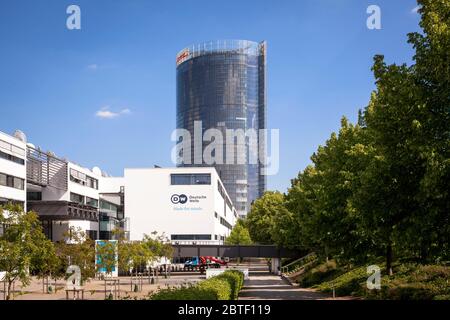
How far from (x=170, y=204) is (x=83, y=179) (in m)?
17.0

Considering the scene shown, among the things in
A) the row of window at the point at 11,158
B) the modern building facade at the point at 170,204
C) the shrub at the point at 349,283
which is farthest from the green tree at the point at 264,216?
the shrub at the point at 349,283

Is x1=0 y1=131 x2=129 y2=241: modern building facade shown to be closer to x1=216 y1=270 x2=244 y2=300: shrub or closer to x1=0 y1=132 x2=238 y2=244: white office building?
x1=0 y1=132 x2=238 y2=244: white office building

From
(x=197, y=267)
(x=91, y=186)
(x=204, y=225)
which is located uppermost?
(x=91, y=186)

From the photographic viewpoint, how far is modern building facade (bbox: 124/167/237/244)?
9650 cm

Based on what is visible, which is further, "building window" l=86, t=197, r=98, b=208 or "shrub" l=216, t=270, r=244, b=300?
"building window" l=86, t=197, r=98, b=208

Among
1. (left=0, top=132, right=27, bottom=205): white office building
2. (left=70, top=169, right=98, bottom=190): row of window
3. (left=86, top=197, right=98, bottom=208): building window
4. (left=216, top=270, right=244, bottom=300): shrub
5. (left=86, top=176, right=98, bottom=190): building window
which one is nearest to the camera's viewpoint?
(left=216, top=270, right=244, bottom=300): shrub

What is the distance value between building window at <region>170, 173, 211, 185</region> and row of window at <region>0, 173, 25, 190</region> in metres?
35.3

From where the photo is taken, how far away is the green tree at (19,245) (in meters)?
30.2

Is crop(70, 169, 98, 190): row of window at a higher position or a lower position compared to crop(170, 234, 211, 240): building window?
higher

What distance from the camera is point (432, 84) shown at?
19.1m

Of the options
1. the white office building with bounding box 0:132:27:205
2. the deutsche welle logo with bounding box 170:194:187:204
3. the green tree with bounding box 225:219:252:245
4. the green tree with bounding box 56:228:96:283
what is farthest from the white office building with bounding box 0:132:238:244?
the green tree with bounding box 56:228:96:283
